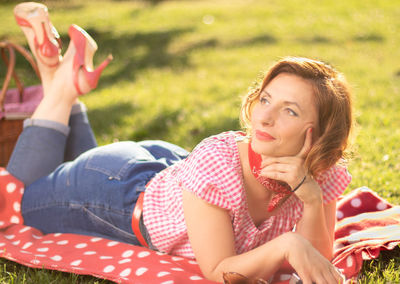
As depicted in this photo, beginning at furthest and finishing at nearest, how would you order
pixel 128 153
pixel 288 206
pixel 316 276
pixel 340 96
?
pixel 128 153 < pixel 288 206 < pixel 340 96 < pixel 316 276

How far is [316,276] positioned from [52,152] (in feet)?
6.06

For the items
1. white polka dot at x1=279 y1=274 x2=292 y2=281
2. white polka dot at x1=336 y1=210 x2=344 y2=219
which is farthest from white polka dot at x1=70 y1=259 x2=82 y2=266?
white polka dot at x1=336 y1=210 x2=344 y2=219

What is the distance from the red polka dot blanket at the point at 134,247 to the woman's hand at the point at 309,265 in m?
0.40

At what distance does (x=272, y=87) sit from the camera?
7.37 feet

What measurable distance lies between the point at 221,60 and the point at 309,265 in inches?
246

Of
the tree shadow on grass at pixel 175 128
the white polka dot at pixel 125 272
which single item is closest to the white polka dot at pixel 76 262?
the white polka dot at pixel 125 272

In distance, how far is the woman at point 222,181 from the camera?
7.14 ft

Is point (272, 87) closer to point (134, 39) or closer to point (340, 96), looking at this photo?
point (340, 96)

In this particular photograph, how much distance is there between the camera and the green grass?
4.69 m

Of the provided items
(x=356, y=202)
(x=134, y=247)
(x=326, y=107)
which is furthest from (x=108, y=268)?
(x=356, y=202)

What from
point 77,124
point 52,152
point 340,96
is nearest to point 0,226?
point 52,152

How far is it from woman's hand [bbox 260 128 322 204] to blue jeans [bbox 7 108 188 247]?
2.83ft

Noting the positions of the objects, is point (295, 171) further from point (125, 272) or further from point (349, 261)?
point (125, 272)

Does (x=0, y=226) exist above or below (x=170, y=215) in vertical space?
below
